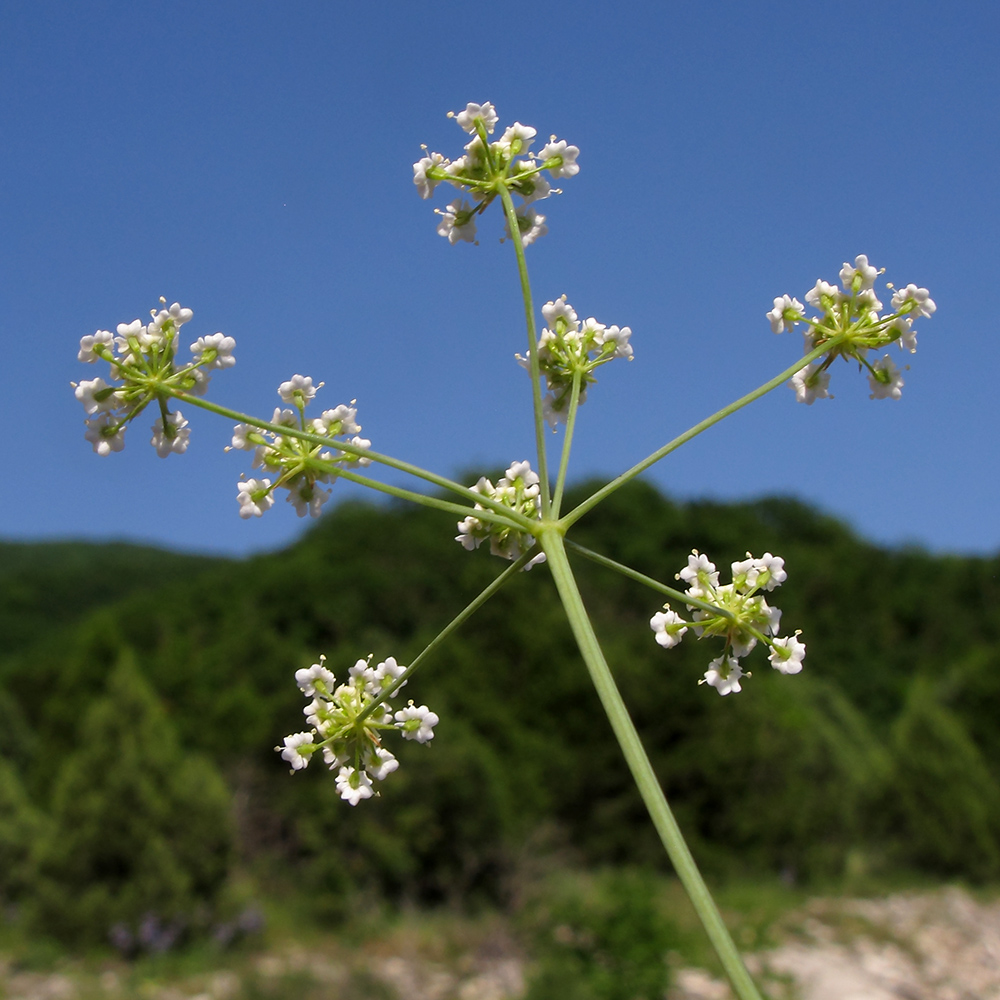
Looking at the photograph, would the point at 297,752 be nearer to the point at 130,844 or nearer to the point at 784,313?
the point at 784,313

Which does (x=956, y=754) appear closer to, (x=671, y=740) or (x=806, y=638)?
(x=671, y=740)

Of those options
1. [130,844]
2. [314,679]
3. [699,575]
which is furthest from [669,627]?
[130,844]

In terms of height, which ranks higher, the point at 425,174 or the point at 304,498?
the point at 425,174

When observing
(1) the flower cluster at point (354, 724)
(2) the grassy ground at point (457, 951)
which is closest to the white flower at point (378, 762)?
(1) the flower cluster at point (354, 724)

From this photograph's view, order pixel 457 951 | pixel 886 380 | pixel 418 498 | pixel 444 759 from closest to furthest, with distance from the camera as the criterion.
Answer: pixel 418 498, pixel 886 380, pixel 457 951, pixel 444 759

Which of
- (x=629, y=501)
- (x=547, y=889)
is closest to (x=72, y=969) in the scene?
(x=547, y=889)
